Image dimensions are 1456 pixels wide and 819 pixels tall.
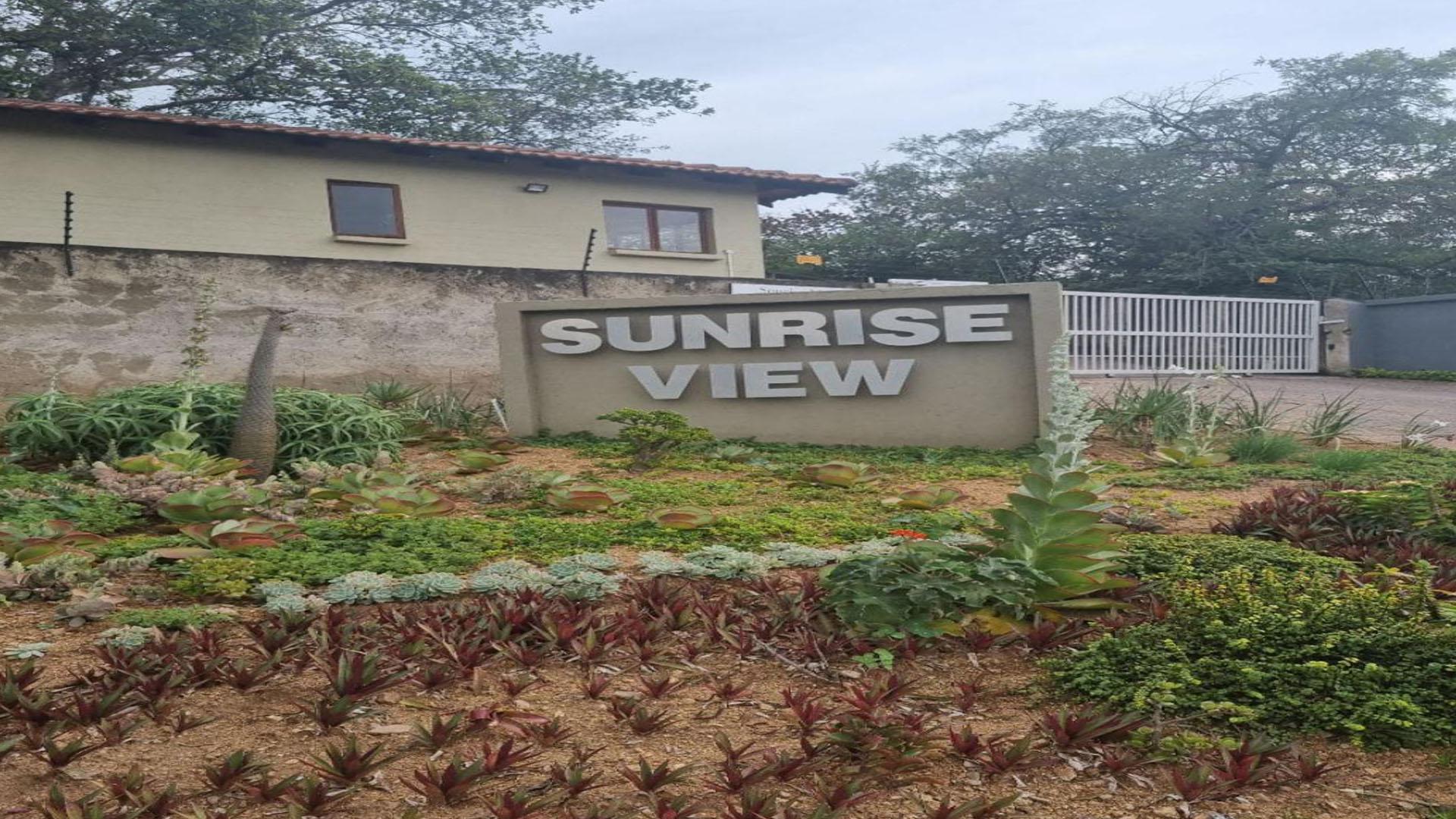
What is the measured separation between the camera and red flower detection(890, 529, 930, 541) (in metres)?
4.52

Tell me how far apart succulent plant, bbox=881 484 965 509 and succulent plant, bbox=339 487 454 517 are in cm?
228

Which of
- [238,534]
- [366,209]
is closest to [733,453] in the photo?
[238,534]

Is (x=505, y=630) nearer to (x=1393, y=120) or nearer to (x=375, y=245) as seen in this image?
(x=375, y=245)

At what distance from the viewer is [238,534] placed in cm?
441

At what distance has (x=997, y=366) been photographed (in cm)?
899

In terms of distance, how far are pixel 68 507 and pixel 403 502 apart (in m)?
1.48

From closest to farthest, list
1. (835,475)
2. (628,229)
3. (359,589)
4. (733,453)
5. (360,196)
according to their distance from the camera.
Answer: (359,589)
(835,475)
(733,453)
(360,196)
(628,229)

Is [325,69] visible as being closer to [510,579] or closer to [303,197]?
[303,197]

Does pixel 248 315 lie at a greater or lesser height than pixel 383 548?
greater

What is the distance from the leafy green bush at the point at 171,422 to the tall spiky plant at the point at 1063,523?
4.92 m

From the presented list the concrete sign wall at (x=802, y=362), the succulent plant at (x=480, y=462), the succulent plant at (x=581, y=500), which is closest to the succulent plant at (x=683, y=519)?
the succulent plant at (x=581, y=500)

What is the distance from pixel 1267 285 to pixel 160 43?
849 inches

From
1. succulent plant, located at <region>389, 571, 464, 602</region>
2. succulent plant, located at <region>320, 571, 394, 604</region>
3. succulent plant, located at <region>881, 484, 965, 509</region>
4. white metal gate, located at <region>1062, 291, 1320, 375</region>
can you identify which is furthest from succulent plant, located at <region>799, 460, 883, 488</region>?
white metal gate, located at <region>1062, 291, 1320, 375</region>

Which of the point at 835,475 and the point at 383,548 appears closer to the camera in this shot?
the point at 383,548
